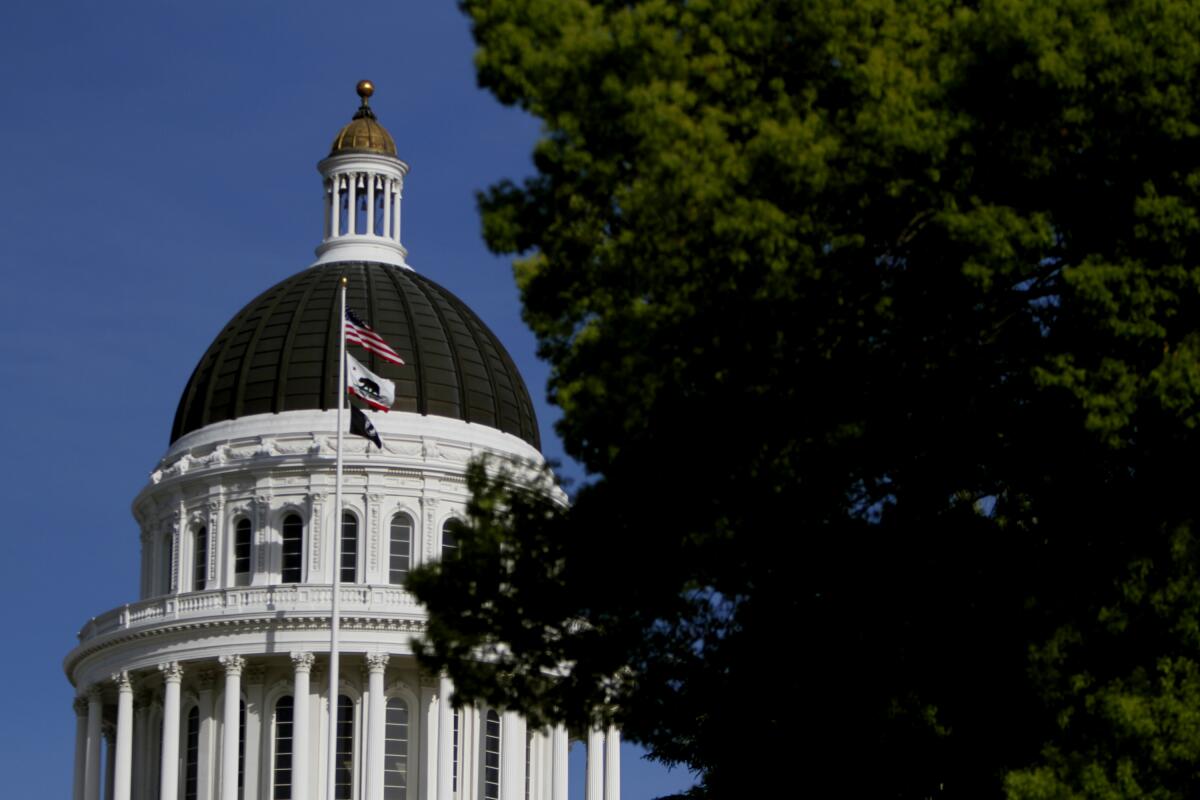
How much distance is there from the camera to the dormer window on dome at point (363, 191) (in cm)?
9650

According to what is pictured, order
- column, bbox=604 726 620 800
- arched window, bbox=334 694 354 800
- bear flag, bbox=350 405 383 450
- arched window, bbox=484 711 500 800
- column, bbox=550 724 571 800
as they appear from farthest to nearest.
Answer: column, bbox=604 726 620 800
column, bbox=550 724 571 800
arched window, bbox=484 711 500 800
arched window, bbox=334 694 354 800
bear flag, bbox=350 405 383 450

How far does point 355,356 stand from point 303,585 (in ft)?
24.5

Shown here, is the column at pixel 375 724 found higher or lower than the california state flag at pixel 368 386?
lower

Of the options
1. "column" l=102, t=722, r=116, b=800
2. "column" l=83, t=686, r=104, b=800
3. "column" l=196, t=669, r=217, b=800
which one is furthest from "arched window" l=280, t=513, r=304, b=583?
"column" l=102, t=722, r=116, b=800

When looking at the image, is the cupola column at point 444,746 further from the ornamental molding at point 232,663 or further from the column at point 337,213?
the column at point 337,213

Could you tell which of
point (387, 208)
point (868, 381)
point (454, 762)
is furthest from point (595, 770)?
point (868, 381)

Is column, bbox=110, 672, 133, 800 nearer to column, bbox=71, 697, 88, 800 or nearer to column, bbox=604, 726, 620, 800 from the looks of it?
column, bbox=71, 697, 88, 800

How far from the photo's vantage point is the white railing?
282 ft

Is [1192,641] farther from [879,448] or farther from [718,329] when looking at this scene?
[718,329]

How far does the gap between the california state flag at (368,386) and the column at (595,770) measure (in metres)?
12.9

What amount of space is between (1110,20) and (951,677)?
294 inches

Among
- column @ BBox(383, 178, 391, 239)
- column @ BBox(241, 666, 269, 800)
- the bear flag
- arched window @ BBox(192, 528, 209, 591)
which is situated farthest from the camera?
column @ BBox(383, 178, 391, 239)

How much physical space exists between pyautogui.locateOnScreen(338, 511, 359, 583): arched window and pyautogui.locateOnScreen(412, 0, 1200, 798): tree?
5238cm

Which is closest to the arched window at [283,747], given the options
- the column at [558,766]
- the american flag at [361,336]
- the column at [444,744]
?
Answer: the column at [444,744]
